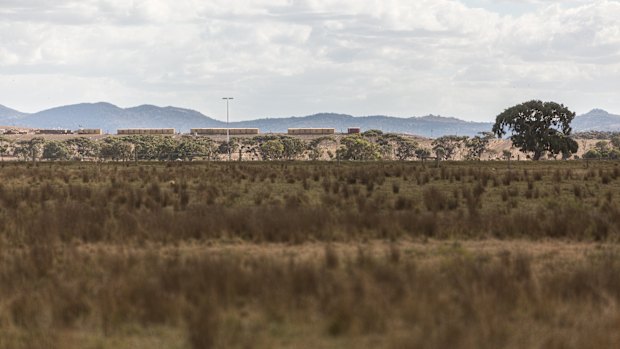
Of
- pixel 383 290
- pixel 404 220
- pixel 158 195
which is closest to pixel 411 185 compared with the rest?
pixel 158 195

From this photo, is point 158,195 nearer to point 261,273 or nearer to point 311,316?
point 261,273

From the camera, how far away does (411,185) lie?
3344 centimetres

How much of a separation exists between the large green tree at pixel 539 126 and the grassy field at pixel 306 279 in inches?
2377

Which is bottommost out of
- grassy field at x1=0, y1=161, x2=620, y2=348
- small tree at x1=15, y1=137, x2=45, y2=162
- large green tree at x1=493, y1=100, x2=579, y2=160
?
small tree at x1=15, y1=137, x2=45, y2=162

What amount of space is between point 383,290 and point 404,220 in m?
7.83

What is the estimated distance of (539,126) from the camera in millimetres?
80250

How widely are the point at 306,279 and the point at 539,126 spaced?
73.7 m

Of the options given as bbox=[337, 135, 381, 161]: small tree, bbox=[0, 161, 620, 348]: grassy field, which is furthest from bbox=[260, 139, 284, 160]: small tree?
bbox=[0, 161, 620, 348]: grassy field

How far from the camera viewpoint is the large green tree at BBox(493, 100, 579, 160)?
79125 mm

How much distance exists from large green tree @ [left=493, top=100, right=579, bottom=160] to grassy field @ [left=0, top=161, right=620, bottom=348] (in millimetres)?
60374

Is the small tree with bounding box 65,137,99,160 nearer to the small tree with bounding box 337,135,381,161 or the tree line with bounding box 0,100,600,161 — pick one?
the tree line with bounding box 0,100,600,161

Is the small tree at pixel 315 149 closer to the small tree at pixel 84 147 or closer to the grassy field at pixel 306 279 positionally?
the small tree at pixel 84 147

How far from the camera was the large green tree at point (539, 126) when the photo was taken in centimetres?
7912

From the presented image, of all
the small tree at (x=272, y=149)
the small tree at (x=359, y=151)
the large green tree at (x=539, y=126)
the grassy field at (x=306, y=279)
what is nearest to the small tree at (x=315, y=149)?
the small tree at (x=272, y=149)
